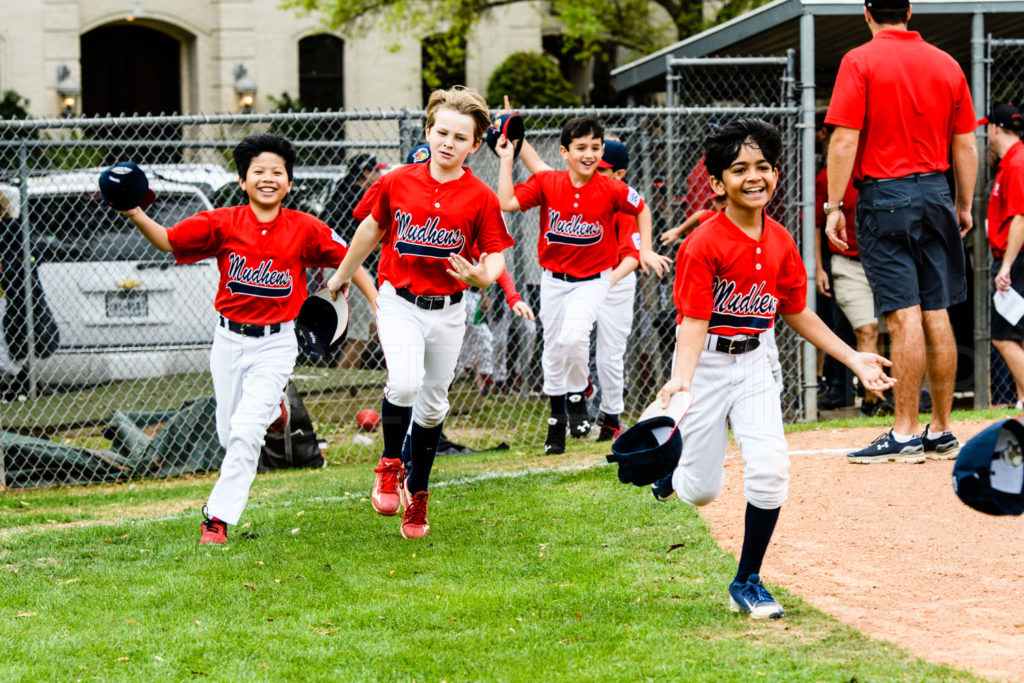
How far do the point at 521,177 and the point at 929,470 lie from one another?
5370 millimetres

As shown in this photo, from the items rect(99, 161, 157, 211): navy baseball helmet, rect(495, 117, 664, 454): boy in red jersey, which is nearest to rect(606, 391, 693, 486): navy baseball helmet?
rect(99, 161, 157, 211): navy baseball helmet

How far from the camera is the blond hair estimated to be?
17.4ft

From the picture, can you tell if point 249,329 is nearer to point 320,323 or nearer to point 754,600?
point 320,323

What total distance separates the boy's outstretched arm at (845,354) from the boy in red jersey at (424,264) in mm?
1438

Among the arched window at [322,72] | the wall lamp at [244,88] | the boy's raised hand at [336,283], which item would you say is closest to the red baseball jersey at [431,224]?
the boy's raised hand at [336,283]

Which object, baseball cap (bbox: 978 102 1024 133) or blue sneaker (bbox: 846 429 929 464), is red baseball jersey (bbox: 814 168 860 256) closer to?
baseball cap (bbox: 978 102 1024 133)

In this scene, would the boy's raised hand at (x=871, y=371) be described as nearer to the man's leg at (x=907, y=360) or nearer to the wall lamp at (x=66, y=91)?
the man's leg at (x=907, y=360)

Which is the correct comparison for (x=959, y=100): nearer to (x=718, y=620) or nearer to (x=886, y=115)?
(x=886, y=115)

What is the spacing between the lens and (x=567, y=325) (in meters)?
7.34

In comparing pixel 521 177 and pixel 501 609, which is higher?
pixel 521 177

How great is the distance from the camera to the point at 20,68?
22656mm

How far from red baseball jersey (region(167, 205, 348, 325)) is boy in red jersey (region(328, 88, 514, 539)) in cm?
31

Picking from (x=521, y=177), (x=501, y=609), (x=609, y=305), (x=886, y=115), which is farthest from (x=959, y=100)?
(x=521, y=177)

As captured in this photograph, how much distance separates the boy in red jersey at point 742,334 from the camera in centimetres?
414
